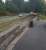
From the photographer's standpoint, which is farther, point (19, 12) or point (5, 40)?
point (19, 12)

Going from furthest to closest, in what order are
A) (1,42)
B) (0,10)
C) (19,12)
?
(19,12)
(0,10)
(1,42)

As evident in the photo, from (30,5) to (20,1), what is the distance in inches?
19.8

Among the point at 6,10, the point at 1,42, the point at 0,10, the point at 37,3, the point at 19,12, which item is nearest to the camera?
the point at 1,42

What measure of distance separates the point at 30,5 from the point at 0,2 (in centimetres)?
170

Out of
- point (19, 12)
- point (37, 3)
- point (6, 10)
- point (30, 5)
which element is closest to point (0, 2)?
point (6, 10)

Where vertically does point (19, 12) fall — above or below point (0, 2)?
below

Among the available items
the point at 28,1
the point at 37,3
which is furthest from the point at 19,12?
the point at 37,3

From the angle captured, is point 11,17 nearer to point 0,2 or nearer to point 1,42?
point 0,2

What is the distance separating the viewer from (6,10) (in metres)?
6.27

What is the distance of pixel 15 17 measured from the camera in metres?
7.55

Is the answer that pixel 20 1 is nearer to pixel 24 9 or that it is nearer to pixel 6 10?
pixel 24 9

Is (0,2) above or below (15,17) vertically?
above

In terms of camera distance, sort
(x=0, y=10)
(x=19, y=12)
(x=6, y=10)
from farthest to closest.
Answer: (x=19, y=12) < (x=6, y=10) < (x=0, y=10)

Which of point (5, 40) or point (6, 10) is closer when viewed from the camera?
point (5, 40)
